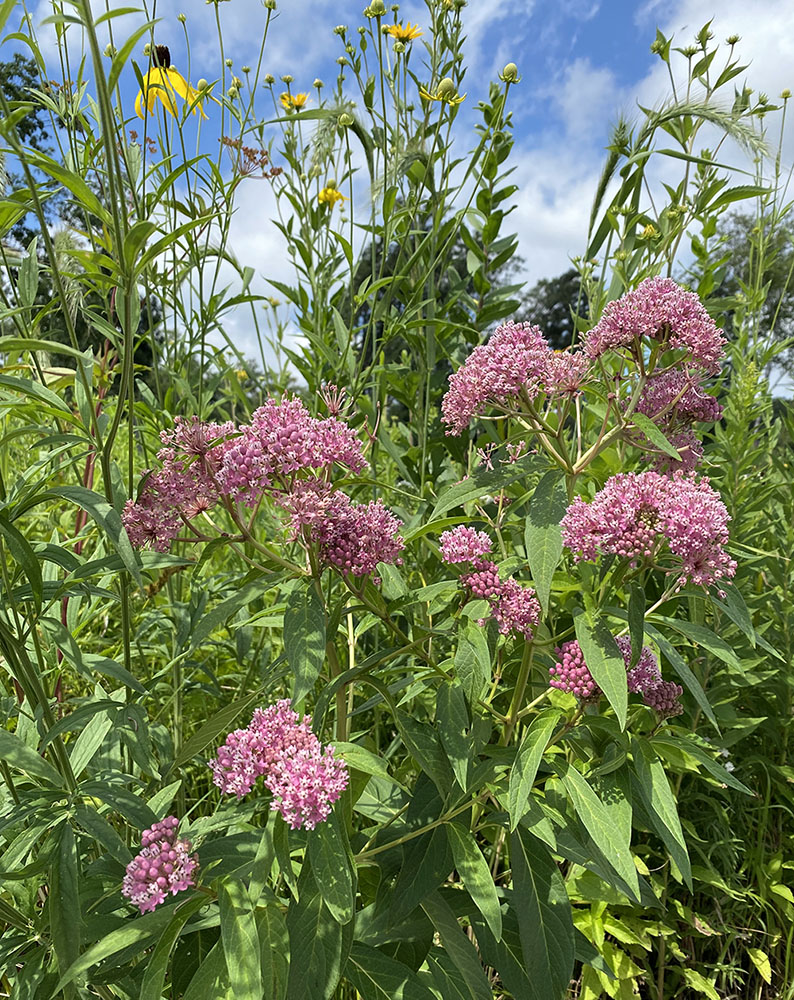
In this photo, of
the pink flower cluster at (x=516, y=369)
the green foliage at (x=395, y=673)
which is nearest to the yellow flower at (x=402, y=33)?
the green foliage at (x=395, y=673)

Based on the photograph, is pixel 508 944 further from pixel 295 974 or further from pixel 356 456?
pixel 356 456

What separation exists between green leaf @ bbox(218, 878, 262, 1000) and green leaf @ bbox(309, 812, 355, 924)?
106mm

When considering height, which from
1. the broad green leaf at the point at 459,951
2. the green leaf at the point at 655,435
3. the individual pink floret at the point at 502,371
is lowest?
the broad green leaf at the point at 459,951

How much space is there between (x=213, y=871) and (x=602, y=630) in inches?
29.7

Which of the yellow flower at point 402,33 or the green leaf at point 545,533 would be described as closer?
the green leaf at point 545,533

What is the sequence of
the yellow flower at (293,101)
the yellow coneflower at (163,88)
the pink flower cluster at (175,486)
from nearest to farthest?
the pink flower cluster at (175,486), the yellow coneflower at (163,88), the yellow flower at (293,101)

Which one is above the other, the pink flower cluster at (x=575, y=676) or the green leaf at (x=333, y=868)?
the pink flower cluster at (x=575, y=676)

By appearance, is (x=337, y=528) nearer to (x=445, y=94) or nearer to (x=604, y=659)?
(x=604, y=659)

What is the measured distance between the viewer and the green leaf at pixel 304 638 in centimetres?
114

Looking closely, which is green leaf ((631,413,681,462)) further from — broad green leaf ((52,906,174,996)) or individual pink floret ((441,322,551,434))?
broad green leaf ((52,906,174,996))

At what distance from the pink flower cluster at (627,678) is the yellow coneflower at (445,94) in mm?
1597

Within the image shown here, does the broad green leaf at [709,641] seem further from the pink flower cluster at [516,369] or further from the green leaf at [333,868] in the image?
the green leaf at [333,868]

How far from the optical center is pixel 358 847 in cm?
147

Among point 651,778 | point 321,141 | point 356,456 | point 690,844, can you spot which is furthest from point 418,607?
point 321,141
